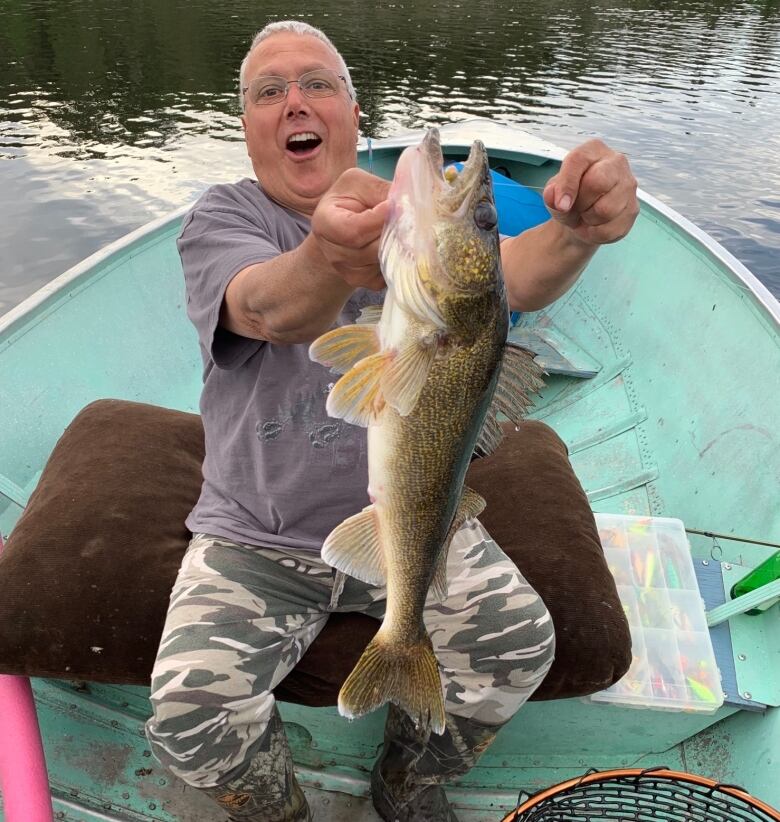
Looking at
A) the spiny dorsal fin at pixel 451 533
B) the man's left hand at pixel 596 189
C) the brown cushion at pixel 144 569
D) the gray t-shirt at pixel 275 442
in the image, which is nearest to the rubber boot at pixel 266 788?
the brown cushion at pixel 144 569

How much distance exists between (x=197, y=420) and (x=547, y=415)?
2.69 metres

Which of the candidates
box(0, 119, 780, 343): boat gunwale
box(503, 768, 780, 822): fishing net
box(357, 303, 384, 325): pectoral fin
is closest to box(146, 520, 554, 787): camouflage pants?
box(503, 768, 780, 822): fishing net

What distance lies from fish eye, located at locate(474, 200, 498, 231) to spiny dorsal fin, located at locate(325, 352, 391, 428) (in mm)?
372

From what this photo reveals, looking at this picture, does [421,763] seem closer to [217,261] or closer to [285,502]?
[285,502]

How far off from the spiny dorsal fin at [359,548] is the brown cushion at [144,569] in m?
0.61

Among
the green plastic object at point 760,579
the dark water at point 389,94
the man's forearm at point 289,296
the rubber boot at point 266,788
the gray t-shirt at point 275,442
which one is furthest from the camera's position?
the dark water at point 389,94

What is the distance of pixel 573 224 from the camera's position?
80.0 inches

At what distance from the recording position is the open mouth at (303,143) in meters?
2.54

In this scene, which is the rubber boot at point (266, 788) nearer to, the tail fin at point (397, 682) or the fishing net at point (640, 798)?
the tail fin at point (397, 682)

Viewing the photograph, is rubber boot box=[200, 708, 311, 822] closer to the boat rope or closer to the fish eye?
the fish eye

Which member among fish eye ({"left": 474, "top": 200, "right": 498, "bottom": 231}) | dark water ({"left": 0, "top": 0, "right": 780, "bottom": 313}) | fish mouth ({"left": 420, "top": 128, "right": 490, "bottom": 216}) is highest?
fish mouth ({"left": 420, "top": 128, "right": 490, "bottom": 216})

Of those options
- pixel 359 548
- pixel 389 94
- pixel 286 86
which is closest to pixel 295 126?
pixel 286 86

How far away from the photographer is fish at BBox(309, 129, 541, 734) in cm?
153

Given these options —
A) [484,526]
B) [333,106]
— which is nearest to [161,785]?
[484,526]
